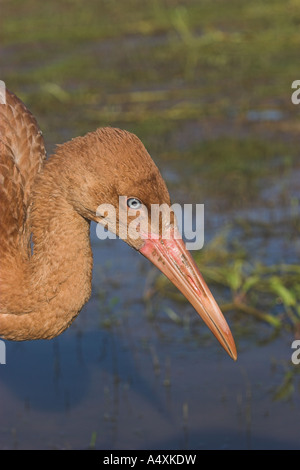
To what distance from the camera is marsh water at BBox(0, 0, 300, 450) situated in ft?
19.2

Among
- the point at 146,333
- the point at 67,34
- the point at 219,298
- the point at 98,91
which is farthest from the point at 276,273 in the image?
the point at 67,34

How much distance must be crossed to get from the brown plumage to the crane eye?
0.03m

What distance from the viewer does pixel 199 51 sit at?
1307 centimetres

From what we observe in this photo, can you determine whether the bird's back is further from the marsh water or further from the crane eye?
the marsh water

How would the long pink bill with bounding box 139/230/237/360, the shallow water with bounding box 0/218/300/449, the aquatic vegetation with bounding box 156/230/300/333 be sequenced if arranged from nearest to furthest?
1. the long pink bill with bounding box 139/230/237/360
2. the shallow water with bounding box 0/218/300/449
3. the aquatic vegetation with bounding box 156/230/300/333

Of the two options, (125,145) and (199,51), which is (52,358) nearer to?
(125,145)

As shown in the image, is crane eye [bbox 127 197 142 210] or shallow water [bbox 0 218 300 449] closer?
crane eye [bbox 127 197 142 210]

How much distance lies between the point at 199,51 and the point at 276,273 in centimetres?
637

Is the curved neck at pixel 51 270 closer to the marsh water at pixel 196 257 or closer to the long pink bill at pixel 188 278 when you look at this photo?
the long pink bill at pixel 188 278

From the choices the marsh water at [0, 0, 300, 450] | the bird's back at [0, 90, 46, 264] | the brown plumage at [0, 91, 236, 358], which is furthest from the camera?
the marsh water at [0, 0, 300, 450]

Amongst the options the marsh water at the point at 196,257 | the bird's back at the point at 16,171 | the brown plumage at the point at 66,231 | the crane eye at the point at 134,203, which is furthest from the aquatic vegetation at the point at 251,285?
the crane eye at the point at 134,203

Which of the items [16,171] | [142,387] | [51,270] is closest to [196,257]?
[142,387]

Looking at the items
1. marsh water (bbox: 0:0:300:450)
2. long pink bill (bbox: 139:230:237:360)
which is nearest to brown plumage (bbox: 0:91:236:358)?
long pink bill (bbox: 139:230:237:360)
